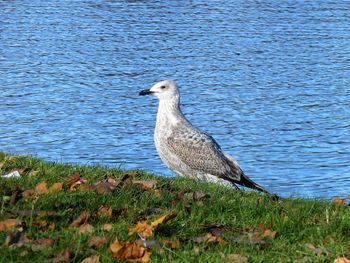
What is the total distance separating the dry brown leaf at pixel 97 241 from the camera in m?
7.35

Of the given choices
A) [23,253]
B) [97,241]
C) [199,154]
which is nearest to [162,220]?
[97,241]

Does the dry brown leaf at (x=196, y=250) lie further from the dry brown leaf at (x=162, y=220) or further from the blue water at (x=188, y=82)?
the blue water at (x=188, y=82)

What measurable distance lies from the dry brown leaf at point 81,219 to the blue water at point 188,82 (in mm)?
7088

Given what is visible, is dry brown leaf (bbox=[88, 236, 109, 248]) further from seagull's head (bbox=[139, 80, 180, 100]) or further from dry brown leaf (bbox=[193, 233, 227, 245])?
seagull's head (bbox=[139, 80, 180, 100])

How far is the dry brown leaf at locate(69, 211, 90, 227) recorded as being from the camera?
7929 mm

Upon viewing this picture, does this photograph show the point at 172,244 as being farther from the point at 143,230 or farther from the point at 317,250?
the point at 317,250

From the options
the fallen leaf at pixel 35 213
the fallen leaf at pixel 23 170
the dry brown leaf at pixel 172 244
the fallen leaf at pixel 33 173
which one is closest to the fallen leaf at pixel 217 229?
the dry brown leaf at pixel 172 244

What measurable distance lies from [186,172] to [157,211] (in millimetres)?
6353

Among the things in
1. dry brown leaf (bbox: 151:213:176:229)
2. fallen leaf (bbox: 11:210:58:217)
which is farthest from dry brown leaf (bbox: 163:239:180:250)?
fallen leaf (bbox: 11:210:58:217)

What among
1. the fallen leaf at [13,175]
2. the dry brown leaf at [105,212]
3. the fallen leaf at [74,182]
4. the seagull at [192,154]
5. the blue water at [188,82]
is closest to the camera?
the dry brown leaf at [105,212]

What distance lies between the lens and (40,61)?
34125 millimetres

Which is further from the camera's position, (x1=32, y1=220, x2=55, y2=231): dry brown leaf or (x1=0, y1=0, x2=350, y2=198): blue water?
(x1=0, y1=0, x2=350, y2=198): blue water

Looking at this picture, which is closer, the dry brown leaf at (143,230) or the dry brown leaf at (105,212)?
the dry brown leaf at (143,230)

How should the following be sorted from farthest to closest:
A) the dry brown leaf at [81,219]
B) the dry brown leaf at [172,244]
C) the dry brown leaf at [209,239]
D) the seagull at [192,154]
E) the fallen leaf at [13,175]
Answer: the seagull at [192,154]
the fallen leaf at [13,175]
the dry brown leaf at [81,219]
the dry brown leaf at [209,239]
the dry brown leaf at [172,244]
